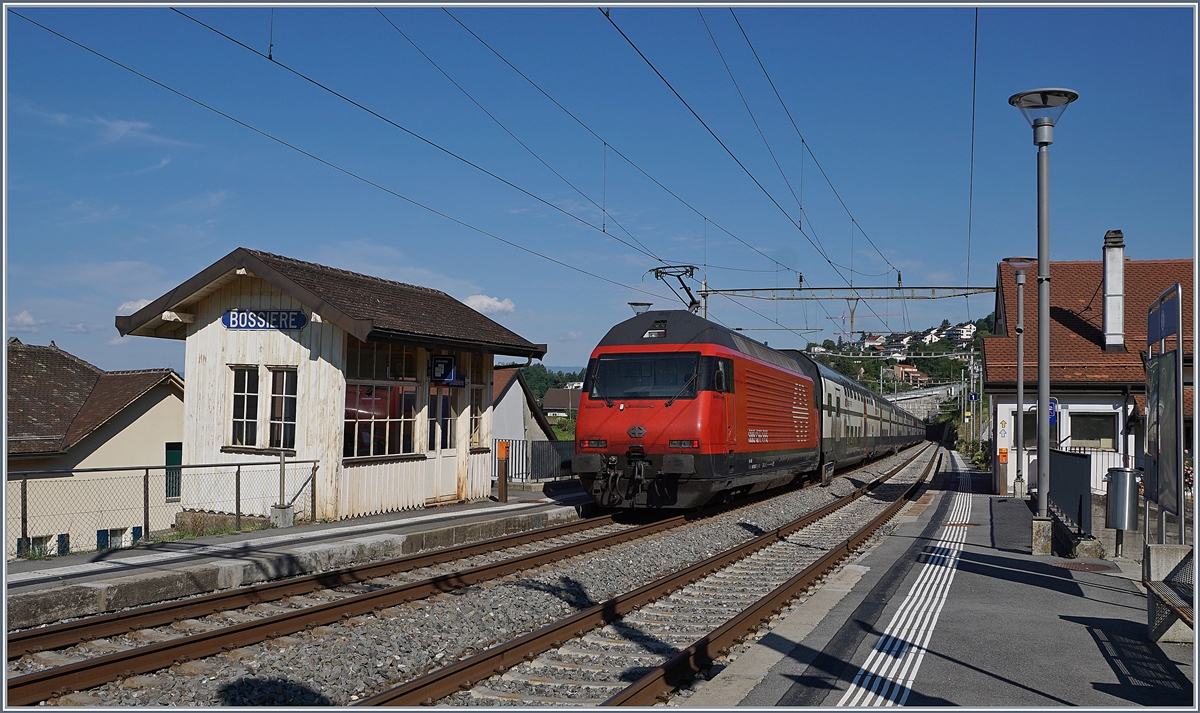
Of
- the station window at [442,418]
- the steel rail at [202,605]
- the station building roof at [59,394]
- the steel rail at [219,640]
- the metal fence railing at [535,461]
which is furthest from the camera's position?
the station building roof at [59,394]

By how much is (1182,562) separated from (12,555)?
13.0 metres

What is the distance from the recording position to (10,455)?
22391 millimetres

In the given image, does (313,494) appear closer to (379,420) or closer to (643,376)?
(379,420)

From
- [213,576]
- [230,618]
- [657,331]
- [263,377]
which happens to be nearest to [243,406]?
[263,377]

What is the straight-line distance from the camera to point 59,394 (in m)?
27.4

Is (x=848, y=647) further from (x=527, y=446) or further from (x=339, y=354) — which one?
(x=527, y=446)

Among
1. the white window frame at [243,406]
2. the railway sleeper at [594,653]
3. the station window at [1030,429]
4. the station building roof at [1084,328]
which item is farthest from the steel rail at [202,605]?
the station window at [1030,429]

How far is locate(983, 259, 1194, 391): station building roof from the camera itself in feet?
81.7

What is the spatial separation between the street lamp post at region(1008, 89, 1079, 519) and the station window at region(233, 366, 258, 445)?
1245cm

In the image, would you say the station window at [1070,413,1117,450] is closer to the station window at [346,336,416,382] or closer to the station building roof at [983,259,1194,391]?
the station building roof at [983,259,1194,391]

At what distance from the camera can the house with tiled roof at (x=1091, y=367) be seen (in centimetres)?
2430

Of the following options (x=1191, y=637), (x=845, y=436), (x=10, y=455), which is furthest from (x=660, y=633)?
(x=845, y=436)

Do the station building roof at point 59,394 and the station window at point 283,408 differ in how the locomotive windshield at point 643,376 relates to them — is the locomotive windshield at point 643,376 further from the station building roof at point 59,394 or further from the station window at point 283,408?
the station building roof at point 59,394

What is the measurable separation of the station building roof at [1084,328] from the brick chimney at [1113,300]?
0.33 meters
